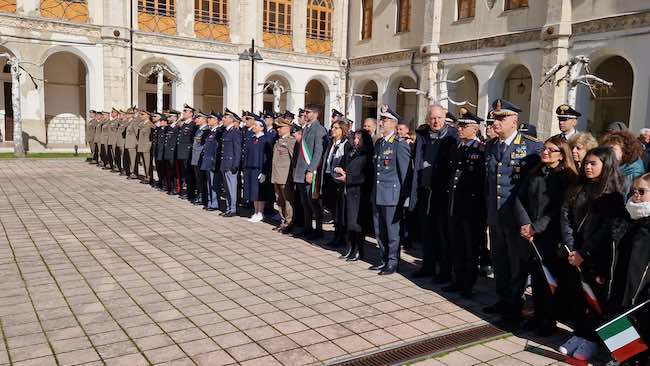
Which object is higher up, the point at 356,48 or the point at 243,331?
the point at 356,48

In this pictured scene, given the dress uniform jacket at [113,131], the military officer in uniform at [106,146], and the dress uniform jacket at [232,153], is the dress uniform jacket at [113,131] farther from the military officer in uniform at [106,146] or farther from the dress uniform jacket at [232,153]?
the dress uniform jacket at [232,153]

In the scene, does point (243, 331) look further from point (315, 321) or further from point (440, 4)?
point (440, 4)

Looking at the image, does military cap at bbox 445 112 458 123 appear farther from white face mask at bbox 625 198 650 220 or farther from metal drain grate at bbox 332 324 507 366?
white face mask at bbox 625 198 650 220

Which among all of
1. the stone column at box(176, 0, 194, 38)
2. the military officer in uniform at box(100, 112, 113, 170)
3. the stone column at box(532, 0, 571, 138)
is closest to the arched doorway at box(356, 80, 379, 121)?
the stone column at box(176, 0, 194, 38)

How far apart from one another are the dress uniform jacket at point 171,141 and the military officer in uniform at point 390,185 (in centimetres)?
593

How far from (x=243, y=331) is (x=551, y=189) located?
2.68 m

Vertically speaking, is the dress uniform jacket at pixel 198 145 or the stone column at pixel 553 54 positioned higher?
the stone column at pixel 553 54

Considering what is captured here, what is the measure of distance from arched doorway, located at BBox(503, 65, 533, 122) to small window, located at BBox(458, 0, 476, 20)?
292cm

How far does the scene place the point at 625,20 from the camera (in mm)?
14742

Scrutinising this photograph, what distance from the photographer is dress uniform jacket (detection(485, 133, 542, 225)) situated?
4.47m

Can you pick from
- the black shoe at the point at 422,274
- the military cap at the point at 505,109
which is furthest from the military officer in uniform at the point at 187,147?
the military cap at the point at 505,109

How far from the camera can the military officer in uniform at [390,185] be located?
5.95 metres

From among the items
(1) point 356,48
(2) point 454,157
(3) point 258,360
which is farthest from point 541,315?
(1) point 356,48

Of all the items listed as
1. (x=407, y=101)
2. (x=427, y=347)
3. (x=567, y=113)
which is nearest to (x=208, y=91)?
(x=407, y=101)
